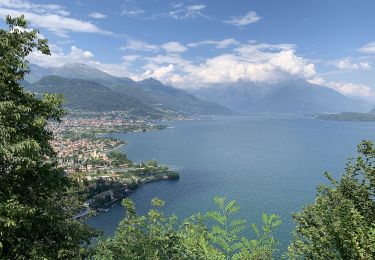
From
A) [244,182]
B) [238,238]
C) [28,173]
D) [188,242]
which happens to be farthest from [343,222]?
[244,182]

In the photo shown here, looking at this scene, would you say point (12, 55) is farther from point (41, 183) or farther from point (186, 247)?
point (186, 247)

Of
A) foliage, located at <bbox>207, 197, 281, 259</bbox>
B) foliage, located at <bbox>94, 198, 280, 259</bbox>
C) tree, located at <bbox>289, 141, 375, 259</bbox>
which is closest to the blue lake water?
tree, located at <bbox>289, 141, 375, 259</bbox>

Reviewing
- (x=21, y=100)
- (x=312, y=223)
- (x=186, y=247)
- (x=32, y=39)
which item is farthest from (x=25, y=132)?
(x=312, y=223)

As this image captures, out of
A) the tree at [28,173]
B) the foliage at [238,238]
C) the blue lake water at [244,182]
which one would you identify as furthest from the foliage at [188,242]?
the blue lake water at [244,182]

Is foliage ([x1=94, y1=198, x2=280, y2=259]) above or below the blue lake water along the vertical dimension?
above

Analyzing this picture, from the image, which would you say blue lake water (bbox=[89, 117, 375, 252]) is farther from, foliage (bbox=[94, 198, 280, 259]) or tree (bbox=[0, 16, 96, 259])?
tree (bbox=[0, 16, 96, 259])

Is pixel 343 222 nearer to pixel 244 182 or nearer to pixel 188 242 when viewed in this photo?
pixel 188 242
